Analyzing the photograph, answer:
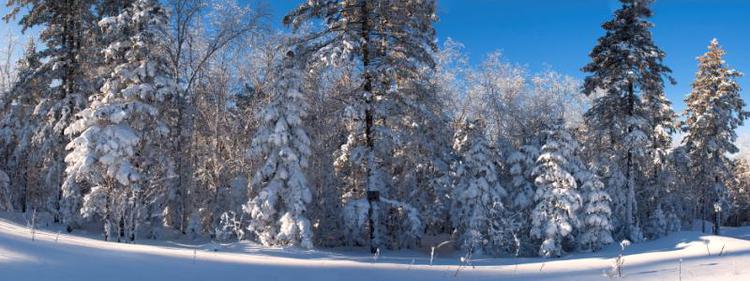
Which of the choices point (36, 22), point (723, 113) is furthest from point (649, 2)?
point (36, 22)

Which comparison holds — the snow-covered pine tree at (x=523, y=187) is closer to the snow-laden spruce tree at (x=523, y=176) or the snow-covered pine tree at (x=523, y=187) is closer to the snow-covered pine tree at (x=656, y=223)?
the snow-laden spruce tree at (x=523, y=176)

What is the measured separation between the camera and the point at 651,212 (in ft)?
105

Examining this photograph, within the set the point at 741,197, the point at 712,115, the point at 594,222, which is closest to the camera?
the point at 594,222

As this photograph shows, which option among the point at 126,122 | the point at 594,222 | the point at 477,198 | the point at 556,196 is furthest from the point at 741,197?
the point at 126,122

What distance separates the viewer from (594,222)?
69.2ft

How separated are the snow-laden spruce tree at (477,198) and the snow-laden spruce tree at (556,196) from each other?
1.75m

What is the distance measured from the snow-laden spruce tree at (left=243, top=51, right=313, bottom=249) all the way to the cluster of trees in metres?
0.06

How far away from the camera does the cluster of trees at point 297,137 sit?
16.6m

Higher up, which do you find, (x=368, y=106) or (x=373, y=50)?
(x=373, y=50)

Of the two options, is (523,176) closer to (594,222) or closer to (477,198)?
(477,198)

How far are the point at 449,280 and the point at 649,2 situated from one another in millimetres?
20198

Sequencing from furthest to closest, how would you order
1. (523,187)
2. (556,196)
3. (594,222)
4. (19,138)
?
(523,187), (19,138), (594,222), (556,196)

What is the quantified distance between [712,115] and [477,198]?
19.1 m

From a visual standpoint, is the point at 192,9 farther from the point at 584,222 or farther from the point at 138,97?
the point at 584,222
